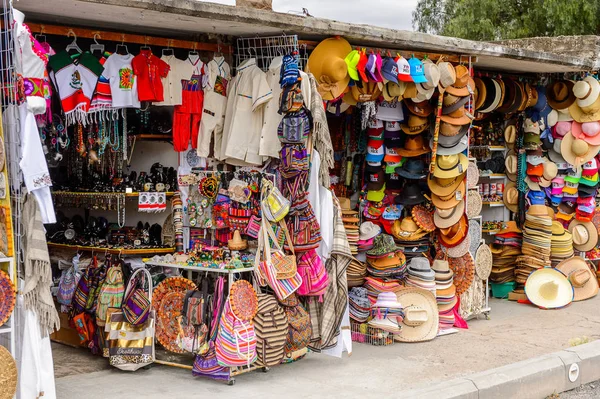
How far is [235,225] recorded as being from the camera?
6973 mm

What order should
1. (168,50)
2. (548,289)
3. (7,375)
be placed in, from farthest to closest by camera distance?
(548,289)
(168,50)
(7,375)

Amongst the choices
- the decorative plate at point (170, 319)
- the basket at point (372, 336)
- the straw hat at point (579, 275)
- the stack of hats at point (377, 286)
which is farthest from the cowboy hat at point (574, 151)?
the decorative plate at point (170, 319)

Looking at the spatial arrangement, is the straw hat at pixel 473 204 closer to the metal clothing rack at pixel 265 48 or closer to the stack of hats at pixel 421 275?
the stack of hats at pixel 421 275

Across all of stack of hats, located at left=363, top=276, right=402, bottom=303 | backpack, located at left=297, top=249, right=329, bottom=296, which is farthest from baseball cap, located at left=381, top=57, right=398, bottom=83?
stack of hats, located at left=363, top=276, right=402, bottom=303

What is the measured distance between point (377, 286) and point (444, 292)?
0.78 m

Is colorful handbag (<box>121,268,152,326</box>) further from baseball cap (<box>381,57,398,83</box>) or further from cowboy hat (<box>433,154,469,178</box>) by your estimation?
cowboy hat (<box>433,154,469,178</box>)

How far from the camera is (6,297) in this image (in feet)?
16.9

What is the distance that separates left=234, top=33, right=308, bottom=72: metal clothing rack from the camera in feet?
22.6

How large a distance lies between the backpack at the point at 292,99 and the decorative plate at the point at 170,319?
5.57ft

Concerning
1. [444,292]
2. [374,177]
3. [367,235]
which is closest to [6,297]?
[367,235]

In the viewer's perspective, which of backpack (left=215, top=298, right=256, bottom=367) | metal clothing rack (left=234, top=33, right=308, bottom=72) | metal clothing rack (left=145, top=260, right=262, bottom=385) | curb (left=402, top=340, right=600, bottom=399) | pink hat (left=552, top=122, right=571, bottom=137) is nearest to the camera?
curb (left=402, top=340, right=600, bottom=399)

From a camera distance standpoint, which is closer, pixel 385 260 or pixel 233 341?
pixel 233 341

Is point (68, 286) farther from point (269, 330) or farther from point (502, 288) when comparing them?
point (502, 288)

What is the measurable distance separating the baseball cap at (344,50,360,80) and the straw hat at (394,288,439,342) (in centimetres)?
220
